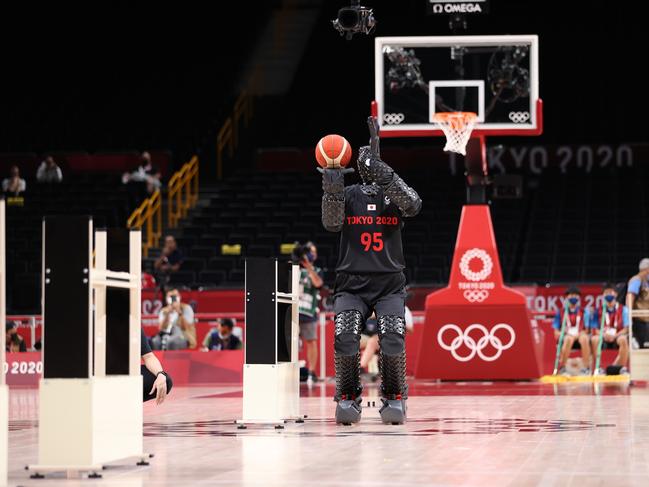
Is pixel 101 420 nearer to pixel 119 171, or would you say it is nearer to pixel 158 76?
pixel 119 171

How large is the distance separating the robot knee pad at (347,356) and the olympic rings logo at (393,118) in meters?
8.18

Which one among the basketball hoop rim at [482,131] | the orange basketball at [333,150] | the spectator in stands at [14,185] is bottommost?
the orange basketball at [333,150]

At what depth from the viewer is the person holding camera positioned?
724 inches

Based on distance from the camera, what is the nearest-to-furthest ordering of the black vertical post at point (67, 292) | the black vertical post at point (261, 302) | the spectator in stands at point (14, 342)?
the black vertical post at point (67, 292) < the black vertical post at point (261, 302) < the spectator in stands at point (14, 342)

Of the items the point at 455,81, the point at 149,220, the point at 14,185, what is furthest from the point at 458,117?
the point at 14,185

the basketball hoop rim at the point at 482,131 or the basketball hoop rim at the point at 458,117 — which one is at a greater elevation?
the basketball hoop rim at the point at 458,117

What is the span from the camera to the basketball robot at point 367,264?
1004 centimetres

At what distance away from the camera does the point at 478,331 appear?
17844 mm

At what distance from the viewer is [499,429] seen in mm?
9367

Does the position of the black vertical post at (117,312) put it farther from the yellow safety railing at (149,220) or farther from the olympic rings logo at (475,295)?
the yellow safety railing at (149,220)

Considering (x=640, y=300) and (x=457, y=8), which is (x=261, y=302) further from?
(x=640, y=300)

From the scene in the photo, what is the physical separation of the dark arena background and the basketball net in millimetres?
33

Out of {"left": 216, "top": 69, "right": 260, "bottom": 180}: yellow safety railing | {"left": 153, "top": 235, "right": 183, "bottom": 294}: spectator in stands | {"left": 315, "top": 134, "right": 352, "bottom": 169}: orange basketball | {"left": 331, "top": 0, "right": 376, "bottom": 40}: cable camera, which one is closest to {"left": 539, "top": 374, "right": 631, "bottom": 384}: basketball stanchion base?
{"left": 331, "top": 0, "right": 376, "bottom": 40}: cable camera

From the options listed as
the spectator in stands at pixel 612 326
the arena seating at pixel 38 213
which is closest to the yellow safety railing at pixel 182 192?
the arena seating at pixel 38 213
